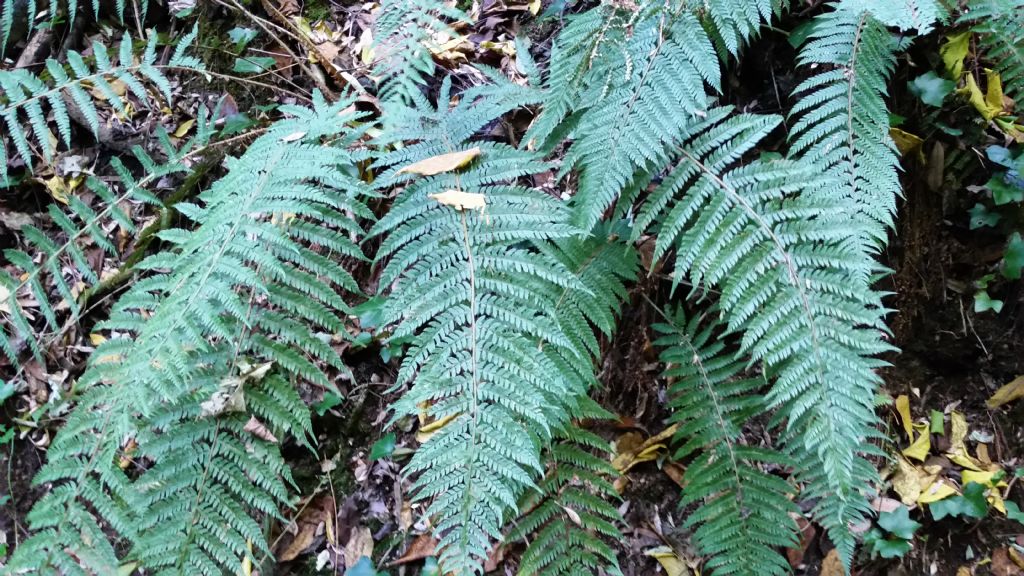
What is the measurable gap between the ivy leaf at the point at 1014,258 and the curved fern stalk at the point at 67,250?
10.2ft

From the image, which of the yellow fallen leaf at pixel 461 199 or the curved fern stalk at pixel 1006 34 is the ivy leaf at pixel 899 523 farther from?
the yellow fallen leaf at pixel 461 199

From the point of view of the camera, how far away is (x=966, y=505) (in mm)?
2141

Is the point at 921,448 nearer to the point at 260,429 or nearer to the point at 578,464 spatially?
the point at 578,464

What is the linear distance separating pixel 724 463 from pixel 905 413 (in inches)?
33.1

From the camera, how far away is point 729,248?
6.22 feet

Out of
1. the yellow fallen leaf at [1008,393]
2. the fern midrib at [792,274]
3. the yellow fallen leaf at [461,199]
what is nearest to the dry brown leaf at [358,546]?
the yellow fallen leaf at [461,199]

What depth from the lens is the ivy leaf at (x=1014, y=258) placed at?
2.16 metres

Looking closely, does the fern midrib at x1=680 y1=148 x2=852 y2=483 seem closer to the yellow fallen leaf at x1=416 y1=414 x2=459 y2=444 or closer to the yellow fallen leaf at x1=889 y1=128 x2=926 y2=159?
the yellow fallen leaf at x1=889 y1=128 x2=926 y2=159

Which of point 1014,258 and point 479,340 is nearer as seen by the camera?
point 479,340

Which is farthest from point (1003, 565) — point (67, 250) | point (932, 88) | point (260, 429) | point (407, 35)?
point (67, 250)

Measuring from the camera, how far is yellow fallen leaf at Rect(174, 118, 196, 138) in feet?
10.3

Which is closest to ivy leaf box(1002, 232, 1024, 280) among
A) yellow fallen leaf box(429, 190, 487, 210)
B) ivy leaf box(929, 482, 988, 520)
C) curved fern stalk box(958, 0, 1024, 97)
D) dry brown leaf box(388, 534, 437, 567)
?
curved fern stalk box(958, 0, 1024, 97)

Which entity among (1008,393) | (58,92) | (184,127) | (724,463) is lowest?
(1008,393)

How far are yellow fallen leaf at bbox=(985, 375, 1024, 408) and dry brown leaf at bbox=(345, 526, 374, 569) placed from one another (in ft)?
7.75
